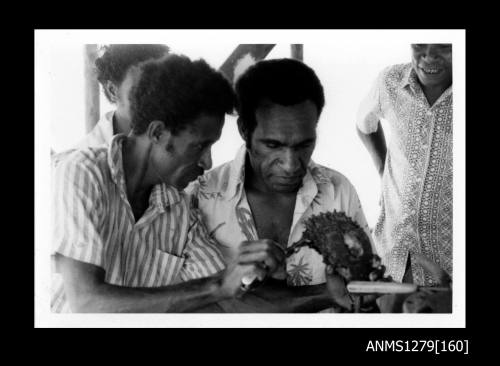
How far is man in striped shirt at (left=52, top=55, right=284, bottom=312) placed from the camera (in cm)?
299

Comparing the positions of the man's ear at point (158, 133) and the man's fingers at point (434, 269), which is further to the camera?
the man's fingers at point (434, 269)

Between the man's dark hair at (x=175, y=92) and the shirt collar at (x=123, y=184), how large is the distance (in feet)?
0.31

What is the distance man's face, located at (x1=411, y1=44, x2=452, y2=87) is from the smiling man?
0.43 metres

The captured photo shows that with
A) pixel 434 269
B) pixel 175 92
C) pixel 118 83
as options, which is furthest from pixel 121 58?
pixel 434 269

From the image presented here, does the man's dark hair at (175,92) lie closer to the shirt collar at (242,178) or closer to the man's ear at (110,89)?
the man's ear at (110,89)

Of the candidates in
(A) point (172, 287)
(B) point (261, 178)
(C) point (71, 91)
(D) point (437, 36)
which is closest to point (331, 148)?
(B) point (261, 178)

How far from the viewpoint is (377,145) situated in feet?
10.4

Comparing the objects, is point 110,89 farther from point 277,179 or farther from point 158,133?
point 277,179

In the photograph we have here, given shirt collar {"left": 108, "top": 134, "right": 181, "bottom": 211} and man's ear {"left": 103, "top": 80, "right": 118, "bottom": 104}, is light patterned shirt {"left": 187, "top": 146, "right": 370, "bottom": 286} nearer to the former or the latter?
shirt collar {"left": 108, "top": 134, "right": 181, "bottom": 211}

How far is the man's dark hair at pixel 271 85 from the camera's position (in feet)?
10.1

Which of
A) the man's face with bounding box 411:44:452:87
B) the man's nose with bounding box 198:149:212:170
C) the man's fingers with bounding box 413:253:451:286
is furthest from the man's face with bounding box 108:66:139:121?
the man's fingers with bounding box 413:253:451:286

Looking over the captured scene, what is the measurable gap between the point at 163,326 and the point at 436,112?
55.3 inches

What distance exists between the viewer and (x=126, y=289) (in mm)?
3012

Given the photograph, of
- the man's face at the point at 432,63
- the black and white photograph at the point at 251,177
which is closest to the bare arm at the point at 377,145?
the black and white photograph at the point at 251,177
